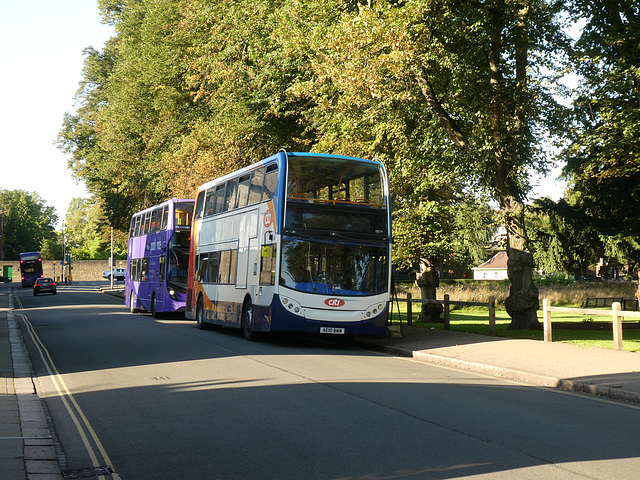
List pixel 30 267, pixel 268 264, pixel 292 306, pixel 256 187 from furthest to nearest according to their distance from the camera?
pixel 30 267 → pixel 256 187 → pixel 268 264 → pixel 292 306

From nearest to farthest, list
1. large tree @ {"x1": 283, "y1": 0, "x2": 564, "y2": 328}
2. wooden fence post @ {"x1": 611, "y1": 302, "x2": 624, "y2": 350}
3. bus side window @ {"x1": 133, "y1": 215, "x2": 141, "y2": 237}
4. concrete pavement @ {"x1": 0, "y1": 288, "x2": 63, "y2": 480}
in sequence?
concrete pavement @ {"x1": 0, "y1": 288, "x2": 63, "y2": 480} < wooden fence post @ {"x1": 611, "y1": 302, "x2": 624, "y2": 350} < large tree @ {"x1": 283, "y1": 0, "x2": 564, "y2": 328} < bus side window @ {"x1": 133, "y1": 215, "x2": 141, "y2": 237}

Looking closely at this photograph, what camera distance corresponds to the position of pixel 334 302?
55.5ft

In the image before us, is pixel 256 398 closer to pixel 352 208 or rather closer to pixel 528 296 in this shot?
pixel 352 208

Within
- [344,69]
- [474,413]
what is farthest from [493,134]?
[474,413]

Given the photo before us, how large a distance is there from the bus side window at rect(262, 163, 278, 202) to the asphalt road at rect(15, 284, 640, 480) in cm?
450

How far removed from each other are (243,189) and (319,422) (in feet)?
41.2

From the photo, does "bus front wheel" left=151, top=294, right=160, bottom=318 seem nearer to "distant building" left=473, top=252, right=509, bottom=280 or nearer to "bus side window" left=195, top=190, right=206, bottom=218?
"bus side window" left=195, top=190, right=206, bottom=218

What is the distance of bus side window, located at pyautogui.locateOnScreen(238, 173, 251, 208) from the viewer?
64.8 feet

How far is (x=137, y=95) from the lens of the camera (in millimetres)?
40188

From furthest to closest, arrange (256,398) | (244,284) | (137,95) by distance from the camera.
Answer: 1. (137,95)
2. (244,284)
3. (256,398)

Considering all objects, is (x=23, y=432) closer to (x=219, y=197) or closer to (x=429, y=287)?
(x=219, y=197)

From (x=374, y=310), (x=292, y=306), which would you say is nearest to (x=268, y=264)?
(x=292, y=306)

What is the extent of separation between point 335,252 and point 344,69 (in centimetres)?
554

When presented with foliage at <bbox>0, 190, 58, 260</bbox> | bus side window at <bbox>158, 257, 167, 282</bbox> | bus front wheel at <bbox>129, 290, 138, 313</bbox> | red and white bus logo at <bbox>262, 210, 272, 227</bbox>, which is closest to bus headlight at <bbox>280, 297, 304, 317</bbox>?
red and white bus logo at <bbox>262, 210, 272, 227</bbox>
